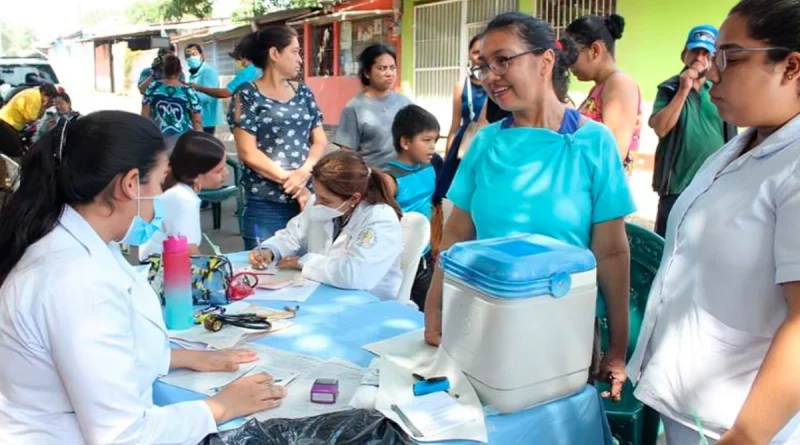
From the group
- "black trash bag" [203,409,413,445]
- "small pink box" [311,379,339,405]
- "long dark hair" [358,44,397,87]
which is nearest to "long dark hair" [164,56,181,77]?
"long dark hair" [358,44,397,87]

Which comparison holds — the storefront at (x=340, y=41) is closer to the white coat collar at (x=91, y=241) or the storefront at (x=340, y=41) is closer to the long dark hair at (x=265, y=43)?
the long dark hair at (x=265, y=43)

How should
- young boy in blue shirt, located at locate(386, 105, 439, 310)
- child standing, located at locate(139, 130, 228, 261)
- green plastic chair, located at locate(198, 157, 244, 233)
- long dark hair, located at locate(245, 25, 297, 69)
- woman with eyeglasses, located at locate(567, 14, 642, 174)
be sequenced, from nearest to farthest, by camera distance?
child standing, located at locate(139, 130, 228, 261), woman with eyeglasses, located at locate(567, 14, 642, 174), long dark hair, located at locate(245, 25, 297, 69), young boy in blue shirt, located at locate(386, 105, 439, 310), green plastic chair, located at locate(198, 157, 244, 233)

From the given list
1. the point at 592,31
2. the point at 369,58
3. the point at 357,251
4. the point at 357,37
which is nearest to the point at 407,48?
the point at 357,37

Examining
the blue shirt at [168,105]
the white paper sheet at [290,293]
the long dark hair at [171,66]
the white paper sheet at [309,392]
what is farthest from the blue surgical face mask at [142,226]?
the long dark hair at [171,66]

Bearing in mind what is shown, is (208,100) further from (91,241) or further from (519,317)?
(519,317)

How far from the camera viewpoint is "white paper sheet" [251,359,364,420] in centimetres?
151

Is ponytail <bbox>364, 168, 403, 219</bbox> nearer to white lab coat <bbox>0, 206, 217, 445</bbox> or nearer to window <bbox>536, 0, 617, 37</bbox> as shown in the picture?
white lab coat <bbox>0, 206, 217, 445</bbox>

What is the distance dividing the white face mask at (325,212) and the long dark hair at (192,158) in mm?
541

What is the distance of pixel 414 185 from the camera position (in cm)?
350

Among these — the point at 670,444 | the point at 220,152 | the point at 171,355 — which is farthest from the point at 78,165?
the point at 220,152

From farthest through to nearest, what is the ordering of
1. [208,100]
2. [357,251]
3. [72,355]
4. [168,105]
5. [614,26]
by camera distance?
[208,100] → [168,105] → [614,26] → [357,251] → [72,355]

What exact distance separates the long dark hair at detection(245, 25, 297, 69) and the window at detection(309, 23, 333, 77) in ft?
40.9

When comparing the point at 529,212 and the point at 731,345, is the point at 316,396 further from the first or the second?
the point at 731,345

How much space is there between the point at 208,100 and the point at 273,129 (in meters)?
5.31
